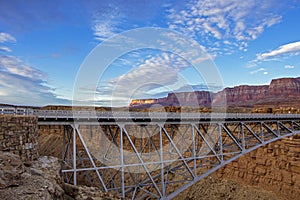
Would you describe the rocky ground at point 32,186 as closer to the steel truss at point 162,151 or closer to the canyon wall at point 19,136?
the canyon wall at point 19,136

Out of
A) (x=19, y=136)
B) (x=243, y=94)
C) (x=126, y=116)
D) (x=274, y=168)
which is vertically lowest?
(x=274, y=168)

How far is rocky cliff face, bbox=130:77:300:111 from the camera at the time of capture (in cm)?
10812

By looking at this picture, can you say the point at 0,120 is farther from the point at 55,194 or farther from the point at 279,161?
the point at 279,161

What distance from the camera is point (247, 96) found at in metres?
134

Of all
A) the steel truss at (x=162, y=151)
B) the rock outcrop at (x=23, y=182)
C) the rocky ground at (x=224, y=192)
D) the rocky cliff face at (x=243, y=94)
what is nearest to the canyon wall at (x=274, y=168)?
the rocky ground at (x=224, y=192)

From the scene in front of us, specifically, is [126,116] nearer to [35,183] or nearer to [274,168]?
[35,183]

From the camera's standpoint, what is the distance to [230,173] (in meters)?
42.8

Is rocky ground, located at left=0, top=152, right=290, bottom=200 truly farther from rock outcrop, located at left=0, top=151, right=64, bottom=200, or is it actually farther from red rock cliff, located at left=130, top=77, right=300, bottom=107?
red rock cliff, located at left=130, top=77, right=300, bottom=107

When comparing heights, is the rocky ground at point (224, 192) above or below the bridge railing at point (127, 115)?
below

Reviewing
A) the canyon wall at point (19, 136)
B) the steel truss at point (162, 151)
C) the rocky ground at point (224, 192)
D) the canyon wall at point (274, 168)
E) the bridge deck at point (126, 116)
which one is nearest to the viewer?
the canyon wall at point (19, 136)

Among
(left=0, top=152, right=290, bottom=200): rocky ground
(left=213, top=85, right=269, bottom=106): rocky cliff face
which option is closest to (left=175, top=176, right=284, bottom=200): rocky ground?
(left=0, top=152, right=290, bottom=200): rocky ground

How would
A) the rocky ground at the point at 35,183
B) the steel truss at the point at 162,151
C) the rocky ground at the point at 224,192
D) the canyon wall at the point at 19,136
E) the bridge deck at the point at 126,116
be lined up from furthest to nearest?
the rocky ground at the point at 224,192
the steel truss at the point at 162,151
the bridge deck at the point at 126,116
the canyon wall at the point at 19,136
the rocky ground at the point at 35,183

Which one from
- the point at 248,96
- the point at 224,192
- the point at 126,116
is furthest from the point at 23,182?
the point at 248,96

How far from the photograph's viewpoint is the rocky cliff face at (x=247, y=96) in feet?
355
